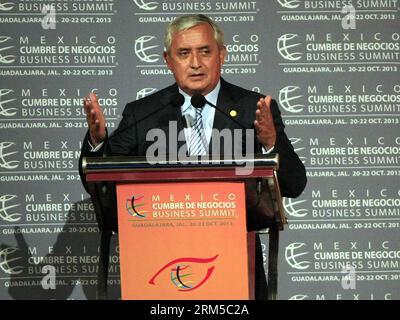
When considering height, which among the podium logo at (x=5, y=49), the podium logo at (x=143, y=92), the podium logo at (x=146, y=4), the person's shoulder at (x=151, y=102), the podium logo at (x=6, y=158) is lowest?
the podium logo at (x=6, y=158)

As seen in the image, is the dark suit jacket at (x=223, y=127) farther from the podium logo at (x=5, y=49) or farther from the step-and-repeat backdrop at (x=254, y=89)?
the podium logo at (x=5, y=49)

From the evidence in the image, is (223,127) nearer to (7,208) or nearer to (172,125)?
(172,125)

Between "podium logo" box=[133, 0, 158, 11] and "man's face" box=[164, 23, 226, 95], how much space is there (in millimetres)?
1059

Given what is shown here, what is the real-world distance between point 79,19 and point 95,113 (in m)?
2.06

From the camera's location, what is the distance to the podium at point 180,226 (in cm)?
351

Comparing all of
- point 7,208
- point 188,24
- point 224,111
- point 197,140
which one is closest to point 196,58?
point 188,24

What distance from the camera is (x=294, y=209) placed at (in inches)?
220

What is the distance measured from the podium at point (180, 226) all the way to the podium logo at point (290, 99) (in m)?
2.11

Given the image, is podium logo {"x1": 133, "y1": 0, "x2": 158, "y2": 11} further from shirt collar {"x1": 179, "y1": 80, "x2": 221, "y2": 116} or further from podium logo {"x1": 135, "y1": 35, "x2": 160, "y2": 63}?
shirt collar {"x1": 179, "y1": 80, "x2": 221, "y2": 116}

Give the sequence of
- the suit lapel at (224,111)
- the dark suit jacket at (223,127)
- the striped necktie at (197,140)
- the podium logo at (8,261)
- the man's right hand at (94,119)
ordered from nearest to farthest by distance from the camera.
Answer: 1. the man's right hand at (94,119)
2. the dark suit jacket at (223,127)
3. the striped necktie at (197,140)
4. the suit lapel at (224,111)
5. the podium logo at (8,261)

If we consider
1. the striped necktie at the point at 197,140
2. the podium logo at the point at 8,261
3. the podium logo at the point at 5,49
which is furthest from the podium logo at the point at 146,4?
the podium logo at the point at 8,261

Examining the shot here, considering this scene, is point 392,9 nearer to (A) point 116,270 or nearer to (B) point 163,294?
(A) point 116,270

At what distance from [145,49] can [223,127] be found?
1.28 metres
